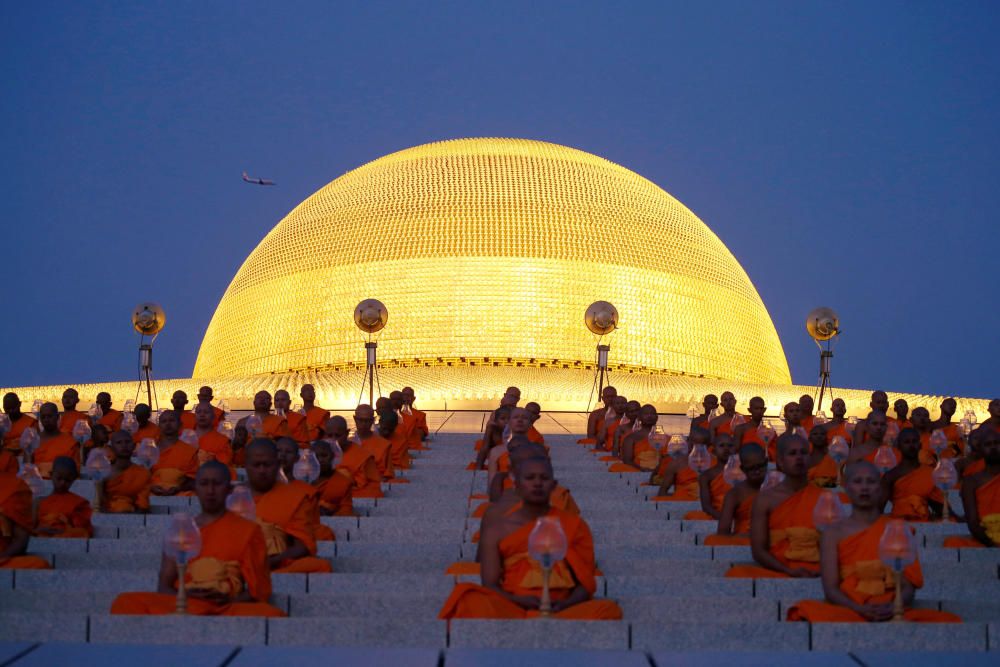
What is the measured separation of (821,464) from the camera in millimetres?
11617

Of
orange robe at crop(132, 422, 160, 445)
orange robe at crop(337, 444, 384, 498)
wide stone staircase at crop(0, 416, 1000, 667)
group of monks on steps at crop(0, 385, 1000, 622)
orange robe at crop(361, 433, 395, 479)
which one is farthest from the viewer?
orange robe at crop(132, 422, 160, 445)

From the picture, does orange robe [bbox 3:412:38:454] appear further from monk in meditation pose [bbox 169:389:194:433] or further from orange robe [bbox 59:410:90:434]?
monk in meditation pose [bbox 169:389:194:433]

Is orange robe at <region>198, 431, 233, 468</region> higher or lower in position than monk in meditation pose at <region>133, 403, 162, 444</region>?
lower

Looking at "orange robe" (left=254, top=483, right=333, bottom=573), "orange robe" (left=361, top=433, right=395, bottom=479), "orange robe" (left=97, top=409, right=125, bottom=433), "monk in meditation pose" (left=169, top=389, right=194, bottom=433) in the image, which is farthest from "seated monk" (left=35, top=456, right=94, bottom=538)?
"orange robe" (left=97, top=409, right=125, bottom=433)

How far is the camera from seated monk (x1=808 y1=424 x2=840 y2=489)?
11.5 metres

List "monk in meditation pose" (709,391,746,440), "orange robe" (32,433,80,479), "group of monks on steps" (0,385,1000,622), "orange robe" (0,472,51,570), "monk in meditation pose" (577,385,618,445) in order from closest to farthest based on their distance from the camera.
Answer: "group of monks on steps" (0,385,1000,622) < "orange robe" (0,472,51,570) < "orange robe" (32,433,80,479) < "monk in meditation pose" (709,391,746,440) < "monk in meditation pose" (577,385,618,445)

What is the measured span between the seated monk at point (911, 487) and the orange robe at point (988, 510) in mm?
1024

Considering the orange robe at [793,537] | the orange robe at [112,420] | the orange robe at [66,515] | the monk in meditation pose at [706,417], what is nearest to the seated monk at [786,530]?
the orange robe at [793,537]

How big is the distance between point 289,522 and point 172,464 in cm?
345

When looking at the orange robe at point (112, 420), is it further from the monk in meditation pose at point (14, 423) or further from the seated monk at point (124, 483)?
the seated monk at point (124, 483)


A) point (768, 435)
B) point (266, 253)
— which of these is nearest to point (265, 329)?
point (266, 253)

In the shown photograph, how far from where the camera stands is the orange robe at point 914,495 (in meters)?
10.0

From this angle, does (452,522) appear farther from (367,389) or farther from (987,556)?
(367,389)

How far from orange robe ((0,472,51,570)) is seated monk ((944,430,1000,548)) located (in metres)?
5.59
